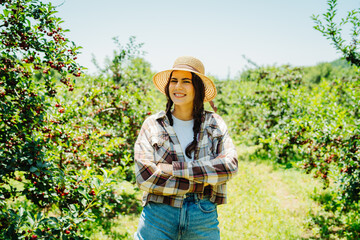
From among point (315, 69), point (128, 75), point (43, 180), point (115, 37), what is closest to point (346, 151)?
point (43, 180)

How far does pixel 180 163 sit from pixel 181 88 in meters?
0.67

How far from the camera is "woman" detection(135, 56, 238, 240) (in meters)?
1.71

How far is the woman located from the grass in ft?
8.02

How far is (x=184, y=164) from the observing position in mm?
1727

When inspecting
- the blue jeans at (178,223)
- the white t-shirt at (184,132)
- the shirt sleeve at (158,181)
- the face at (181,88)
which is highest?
the face at (181,88)

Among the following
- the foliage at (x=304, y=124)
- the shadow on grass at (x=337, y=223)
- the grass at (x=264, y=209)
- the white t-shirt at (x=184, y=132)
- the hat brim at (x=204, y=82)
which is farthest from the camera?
the grass at (x=264, y=209)

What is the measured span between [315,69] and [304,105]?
44.5 m

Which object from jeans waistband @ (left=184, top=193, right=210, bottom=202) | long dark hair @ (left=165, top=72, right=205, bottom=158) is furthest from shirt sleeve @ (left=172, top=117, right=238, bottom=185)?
long dark hair @ (left=165, top=72, right=205, bottom=158)

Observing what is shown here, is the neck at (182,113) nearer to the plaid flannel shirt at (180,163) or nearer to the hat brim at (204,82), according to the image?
the plaid flannel shirt at (180,163)

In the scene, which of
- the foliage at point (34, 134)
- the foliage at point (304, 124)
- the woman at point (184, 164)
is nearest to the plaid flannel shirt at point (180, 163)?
the woman at point (184, 164)

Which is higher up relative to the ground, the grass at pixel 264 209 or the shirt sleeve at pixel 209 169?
the shirt sleeve at pixel 209 169

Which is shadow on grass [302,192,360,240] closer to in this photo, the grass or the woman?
the grass

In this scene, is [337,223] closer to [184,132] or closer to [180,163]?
[184,132]

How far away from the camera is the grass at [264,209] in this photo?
12.9 ft
